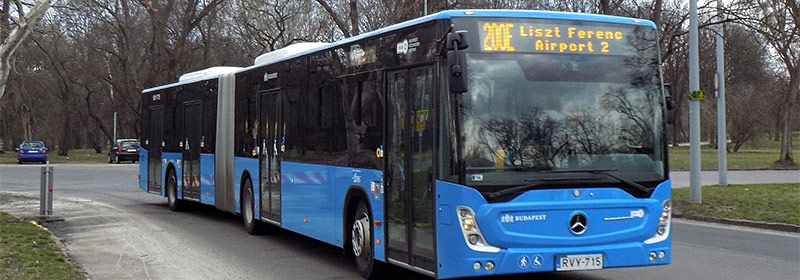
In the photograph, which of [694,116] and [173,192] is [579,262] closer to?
[694,116]

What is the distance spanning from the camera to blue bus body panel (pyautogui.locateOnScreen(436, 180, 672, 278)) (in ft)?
27.5

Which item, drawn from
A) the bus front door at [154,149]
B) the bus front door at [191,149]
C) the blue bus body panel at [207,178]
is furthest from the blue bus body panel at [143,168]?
the blue bus body panel at [207,178]

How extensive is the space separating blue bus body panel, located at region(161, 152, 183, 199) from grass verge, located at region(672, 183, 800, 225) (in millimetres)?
10356

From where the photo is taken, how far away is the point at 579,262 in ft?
28.1

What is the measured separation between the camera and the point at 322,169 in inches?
474

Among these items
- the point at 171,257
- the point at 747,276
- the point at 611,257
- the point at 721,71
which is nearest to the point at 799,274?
the point at 747,276

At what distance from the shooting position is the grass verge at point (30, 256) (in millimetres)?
10501

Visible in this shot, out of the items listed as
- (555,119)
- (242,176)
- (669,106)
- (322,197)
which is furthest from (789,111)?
(555,119)

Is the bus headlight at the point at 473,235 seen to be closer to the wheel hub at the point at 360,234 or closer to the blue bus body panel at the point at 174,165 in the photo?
the wheel hub at the point at 360,234

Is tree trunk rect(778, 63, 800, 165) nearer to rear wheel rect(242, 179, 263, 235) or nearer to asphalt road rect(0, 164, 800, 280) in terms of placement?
asphalt road rect(0, 164, 800, 280)

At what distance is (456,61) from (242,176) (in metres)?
8.46

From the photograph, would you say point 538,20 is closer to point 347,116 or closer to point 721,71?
point 347,116

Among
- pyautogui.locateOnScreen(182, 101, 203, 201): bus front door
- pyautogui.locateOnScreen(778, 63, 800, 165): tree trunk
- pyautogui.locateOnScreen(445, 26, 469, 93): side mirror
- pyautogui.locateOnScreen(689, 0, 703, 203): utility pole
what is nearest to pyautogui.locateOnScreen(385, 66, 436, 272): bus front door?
pyautogui.locateOnScreen(445, 26, 469, 93): side mirror

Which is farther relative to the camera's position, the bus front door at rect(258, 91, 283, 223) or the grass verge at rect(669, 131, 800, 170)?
the grass verge at rect(669, 131, 800, 170)
